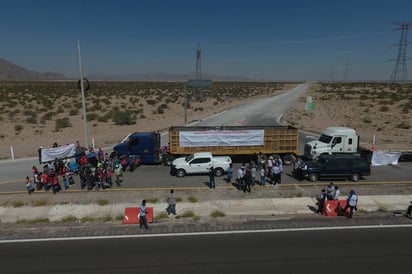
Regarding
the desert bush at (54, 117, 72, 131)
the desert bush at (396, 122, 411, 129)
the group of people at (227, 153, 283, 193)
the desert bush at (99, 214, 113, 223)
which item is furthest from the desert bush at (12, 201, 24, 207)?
the desert bush at (396, 122, 411, 129)

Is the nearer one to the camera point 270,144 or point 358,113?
point 270,144

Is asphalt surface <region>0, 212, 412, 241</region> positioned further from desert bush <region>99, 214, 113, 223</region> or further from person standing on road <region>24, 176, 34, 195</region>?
person standing on road <region>24, 176, 34, 195</region>

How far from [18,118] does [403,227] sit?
50.1 metres

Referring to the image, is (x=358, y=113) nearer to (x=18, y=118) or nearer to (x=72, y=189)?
(x=72, y=189)

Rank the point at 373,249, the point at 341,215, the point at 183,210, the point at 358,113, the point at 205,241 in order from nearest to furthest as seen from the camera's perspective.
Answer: the point at 373,249
the point at 205,241
the point at 341,215
the point at 183,210
the point at 358,113

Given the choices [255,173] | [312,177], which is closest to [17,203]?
[255,173]

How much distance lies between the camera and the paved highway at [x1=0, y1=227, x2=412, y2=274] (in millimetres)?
10930

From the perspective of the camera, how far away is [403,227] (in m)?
14.4

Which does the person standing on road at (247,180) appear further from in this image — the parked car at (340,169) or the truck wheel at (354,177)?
the truck wheel at (354,177)

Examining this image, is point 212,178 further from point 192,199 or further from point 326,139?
point 326,139

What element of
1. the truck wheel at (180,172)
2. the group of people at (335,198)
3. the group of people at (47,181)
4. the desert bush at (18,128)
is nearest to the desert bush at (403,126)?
the group of people at (335,198)

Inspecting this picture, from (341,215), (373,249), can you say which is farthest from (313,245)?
(341,215)

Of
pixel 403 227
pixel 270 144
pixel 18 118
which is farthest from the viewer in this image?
pixel 18 118

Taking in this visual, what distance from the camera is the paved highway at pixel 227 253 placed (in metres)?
10.9
